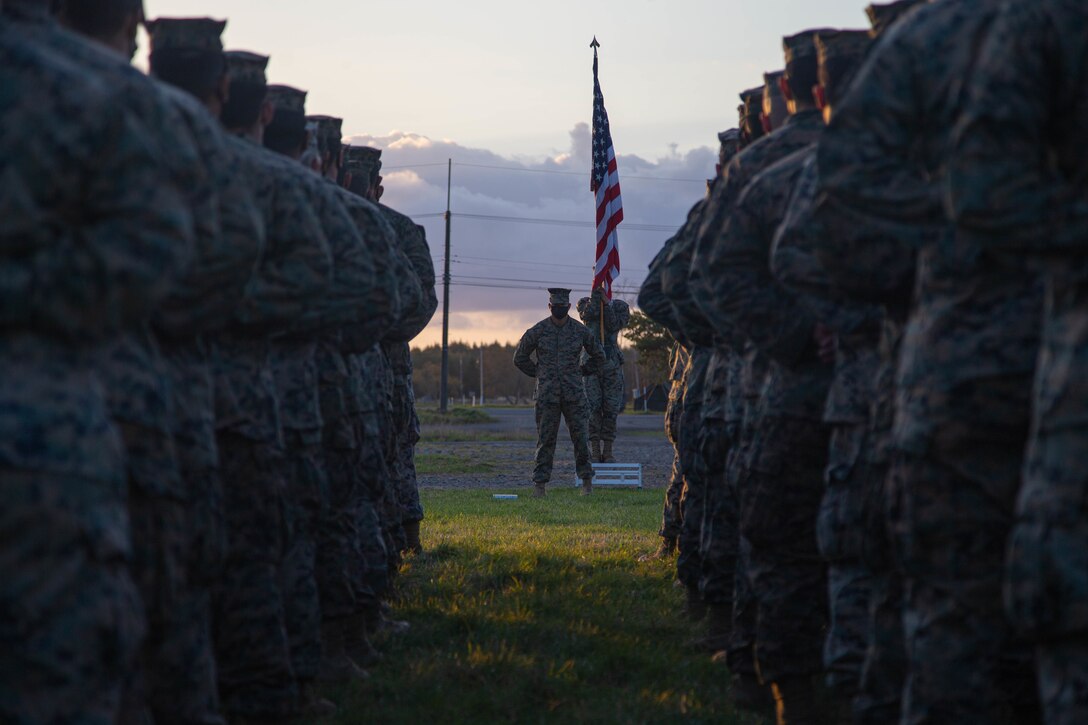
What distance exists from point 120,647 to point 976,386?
2124 mm

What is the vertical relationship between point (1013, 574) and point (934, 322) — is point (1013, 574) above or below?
below

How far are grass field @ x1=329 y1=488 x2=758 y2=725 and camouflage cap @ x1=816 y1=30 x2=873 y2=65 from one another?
2.82 metres

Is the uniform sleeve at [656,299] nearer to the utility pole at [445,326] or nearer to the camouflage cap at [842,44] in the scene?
the camouflage cap at [842,44]

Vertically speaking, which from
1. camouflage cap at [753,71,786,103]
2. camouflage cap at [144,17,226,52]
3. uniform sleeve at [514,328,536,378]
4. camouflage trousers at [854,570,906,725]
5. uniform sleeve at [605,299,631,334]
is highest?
camouflage cap at [753,71,786,103]

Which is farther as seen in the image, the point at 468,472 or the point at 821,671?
the point at 468,472

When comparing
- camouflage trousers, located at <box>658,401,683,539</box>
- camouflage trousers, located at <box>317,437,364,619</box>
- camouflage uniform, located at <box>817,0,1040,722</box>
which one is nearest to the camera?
camouflage uniform, located at <box>817,0,1040,722</box>

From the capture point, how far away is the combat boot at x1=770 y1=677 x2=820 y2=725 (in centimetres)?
518

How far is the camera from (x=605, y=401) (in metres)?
19.8

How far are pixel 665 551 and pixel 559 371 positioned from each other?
668 cm

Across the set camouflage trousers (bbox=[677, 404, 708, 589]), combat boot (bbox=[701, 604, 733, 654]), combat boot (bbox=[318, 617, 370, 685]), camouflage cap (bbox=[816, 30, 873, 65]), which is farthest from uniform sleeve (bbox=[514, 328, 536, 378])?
camouflage cap (bbox=[816, 30, 873, 65])

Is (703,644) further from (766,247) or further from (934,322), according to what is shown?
(934,322)

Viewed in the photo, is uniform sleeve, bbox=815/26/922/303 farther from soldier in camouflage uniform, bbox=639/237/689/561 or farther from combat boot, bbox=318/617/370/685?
soldier in camouflage uniform, bbox=639/237/689/561

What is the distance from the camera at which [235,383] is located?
479 centimetres

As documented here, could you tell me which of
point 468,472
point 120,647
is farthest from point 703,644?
point 468,472
